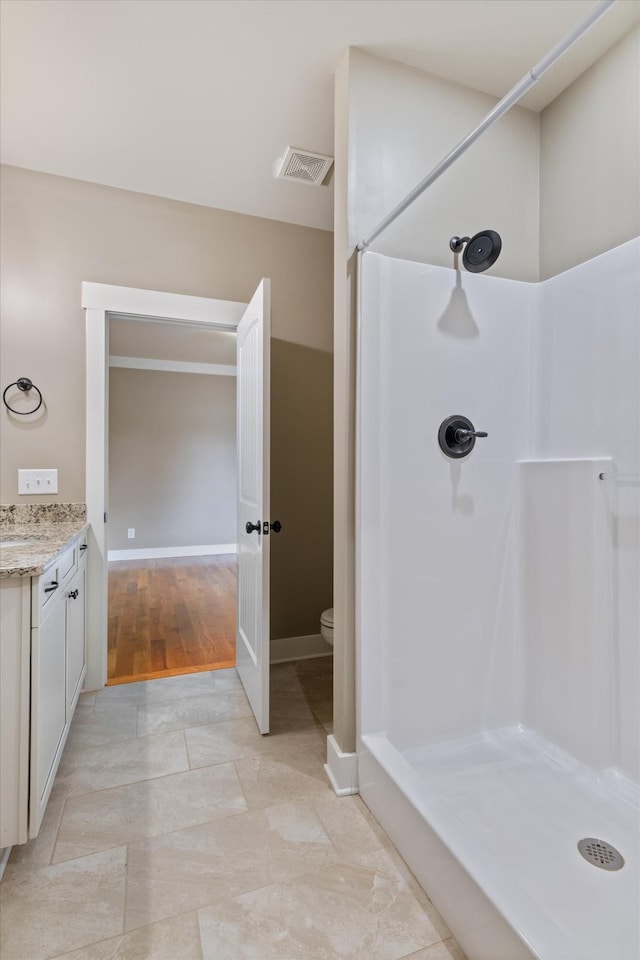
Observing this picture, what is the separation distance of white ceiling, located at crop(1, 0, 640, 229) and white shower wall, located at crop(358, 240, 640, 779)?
0.79m

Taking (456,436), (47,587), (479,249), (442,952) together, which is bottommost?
(442,952)

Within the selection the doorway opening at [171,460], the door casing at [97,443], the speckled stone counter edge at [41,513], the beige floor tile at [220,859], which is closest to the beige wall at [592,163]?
the door casing at [97,443]

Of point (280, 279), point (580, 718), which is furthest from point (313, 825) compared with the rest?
point (280, 279)

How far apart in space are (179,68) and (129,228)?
0.88m

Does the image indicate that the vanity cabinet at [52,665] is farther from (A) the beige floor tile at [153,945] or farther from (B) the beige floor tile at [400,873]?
(B) the beige floor tile at [400,873]

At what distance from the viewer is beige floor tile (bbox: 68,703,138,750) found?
200cm

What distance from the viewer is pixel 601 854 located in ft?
4.21

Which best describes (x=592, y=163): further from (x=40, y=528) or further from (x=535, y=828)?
(x=40, y=528)

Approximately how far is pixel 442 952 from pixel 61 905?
98 cm

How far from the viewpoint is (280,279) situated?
2.82 metres

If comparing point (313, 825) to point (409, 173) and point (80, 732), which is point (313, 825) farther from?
point (409, 173)

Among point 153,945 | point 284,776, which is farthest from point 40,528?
point 153,945

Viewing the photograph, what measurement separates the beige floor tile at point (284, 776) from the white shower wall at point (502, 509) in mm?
336

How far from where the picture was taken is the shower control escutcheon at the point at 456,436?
174 cm
